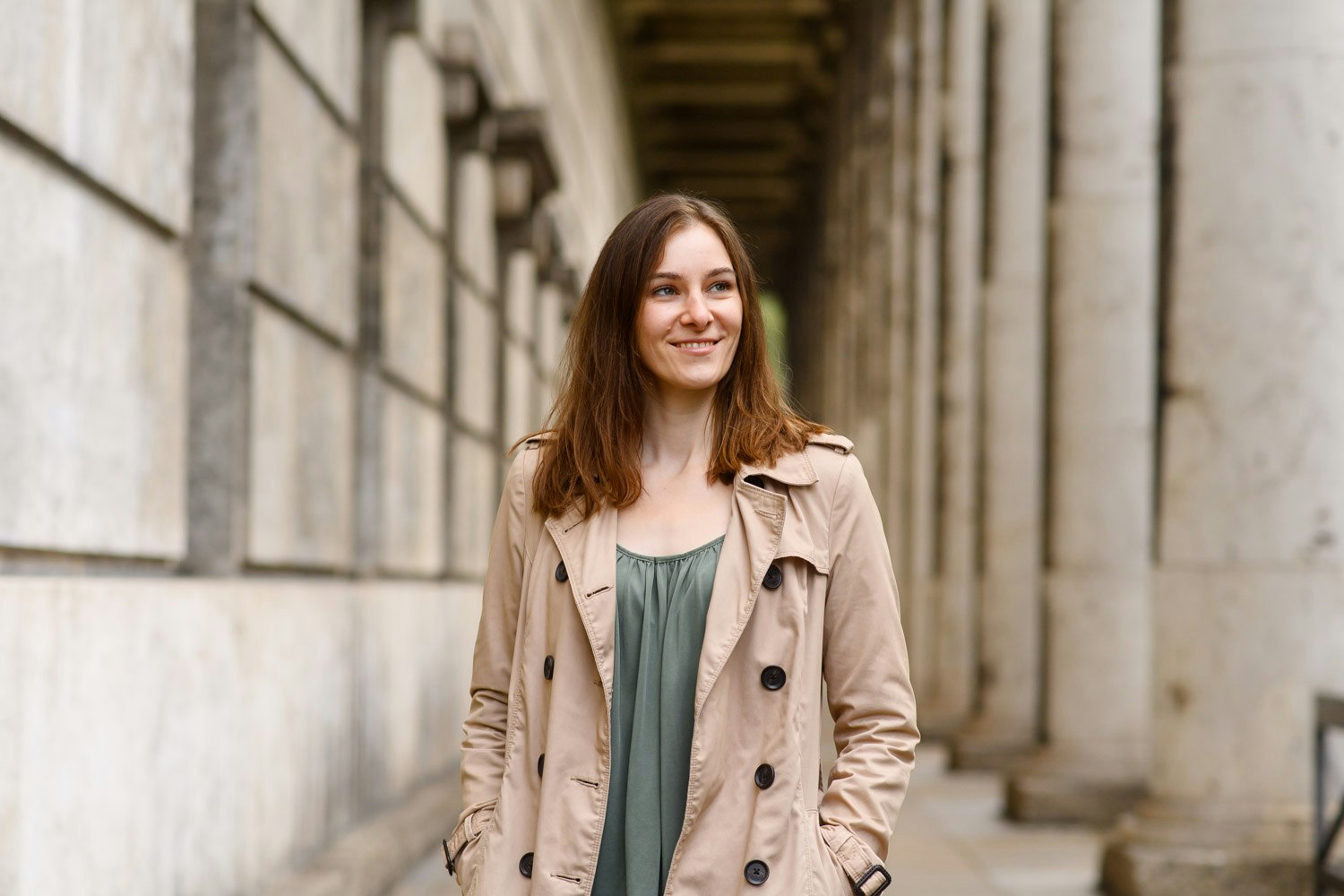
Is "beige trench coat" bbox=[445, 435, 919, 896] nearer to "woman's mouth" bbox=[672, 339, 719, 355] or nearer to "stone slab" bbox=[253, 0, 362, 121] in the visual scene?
"woman's mouth" bbox=[672, 339, 719, 355]

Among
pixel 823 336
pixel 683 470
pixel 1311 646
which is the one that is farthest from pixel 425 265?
pixel 823 336

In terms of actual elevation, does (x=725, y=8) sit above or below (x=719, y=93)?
above

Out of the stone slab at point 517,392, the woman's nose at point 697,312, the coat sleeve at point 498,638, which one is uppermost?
the stone slab at point 517,392

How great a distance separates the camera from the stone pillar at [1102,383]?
1116cm

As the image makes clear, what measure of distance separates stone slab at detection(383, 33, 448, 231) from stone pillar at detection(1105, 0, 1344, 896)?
4075 mm

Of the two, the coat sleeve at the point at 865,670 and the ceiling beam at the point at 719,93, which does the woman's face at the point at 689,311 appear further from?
the ceiling beam at the point at 719,93

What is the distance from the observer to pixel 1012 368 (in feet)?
49.6

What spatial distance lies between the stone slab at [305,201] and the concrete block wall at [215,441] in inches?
1.1

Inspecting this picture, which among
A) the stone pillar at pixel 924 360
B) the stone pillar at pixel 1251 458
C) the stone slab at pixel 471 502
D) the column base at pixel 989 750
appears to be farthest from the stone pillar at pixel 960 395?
the stone pillar at pixel 1251 458

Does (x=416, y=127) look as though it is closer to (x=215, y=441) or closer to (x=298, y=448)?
(x=298, y=448)

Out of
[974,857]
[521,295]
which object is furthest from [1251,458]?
[521,295]

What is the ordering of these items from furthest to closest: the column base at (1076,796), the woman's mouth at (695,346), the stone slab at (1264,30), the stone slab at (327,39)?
the column base at (1076,796) → the stone slab at (1264,30) → the stone slab at (327,39) → the woman's mouth at (695,346)

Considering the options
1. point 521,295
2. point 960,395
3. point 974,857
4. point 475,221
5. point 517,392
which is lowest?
point 974,857

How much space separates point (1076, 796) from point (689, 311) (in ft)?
27.2
